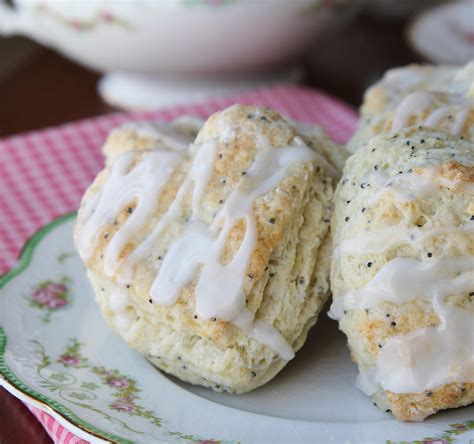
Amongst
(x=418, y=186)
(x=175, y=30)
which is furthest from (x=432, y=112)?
(x=175, y=30)

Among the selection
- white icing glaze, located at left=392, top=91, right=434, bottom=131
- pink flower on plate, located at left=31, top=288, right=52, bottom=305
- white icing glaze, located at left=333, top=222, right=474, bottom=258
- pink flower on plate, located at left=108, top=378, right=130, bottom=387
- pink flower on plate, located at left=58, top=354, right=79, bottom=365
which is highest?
white icing glaze, located at left=392, top=91, right=434, bottom=131

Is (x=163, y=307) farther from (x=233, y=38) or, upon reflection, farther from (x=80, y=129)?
(x=233, y=38)

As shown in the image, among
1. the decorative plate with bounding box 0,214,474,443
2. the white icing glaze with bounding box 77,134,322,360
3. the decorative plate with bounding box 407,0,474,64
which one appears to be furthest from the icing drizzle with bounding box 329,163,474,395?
the decorative plate with bounding box 407,0,474,64

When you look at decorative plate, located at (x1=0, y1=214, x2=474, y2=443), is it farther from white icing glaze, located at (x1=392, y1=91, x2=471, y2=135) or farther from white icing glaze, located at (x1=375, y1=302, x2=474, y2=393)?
white icing glaze, located at (x1=392, y1=91, x2=471, y2=135)

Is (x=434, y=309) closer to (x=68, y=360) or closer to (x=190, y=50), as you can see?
(x=68, y=360)

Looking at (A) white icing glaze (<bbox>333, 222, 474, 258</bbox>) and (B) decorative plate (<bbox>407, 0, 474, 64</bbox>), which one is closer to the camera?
(A) white icing glaze (<bbox>333, 222, 474, 258</bbox>)

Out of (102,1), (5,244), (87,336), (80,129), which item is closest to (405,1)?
(102,1)

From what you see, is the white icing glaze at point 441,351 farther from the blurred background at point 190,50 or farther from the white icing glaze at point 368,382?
the blurred background at point 190,50
